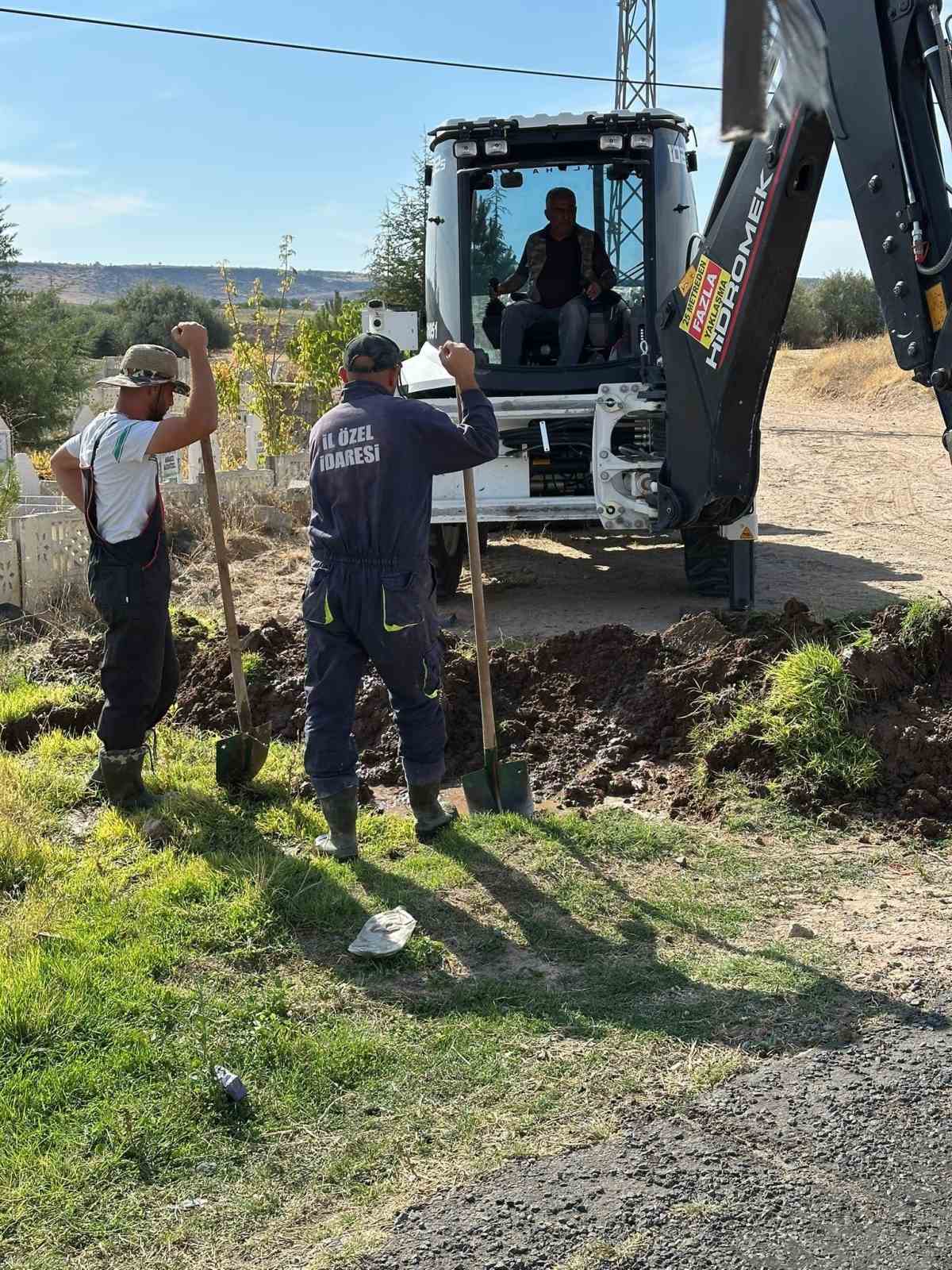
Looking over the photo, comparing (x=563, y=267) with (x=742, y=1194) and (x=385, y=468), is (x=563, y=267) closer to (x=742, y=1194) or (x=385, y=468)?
(x=385, y=468)

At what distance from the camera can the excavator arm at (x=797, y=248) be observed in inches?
200

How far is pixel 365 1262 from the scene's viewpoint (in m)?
2.93

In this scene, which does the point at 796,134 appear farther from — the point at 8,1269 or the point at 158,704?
the point at 8,1269

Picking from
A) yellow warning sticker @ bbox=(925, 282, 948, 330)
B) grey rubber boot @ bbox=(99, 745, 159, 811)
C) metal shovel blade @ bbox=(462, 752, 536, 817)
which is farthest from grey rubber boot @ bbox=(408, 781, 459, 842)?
yellow warning sticker @ bbox=(925, 282, 948, 330)

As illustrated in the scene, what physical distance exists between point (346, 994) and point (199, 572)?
677 cm

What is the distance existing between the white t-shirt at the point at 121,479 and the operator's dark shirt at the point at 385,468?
857 millimetres

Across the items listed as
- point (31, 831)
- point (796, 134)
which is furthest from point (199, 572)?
point (796, 134)

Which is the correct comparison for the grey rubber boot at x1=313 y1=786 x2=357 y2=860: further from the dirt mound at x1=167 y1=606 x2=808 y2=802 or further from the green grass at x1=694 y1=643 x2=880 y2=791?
the green grass at x1=694 y1=643 x2=880 y2=791

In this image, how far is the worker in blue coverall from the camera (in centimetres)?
513

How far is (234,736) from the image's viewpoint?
19.7ft

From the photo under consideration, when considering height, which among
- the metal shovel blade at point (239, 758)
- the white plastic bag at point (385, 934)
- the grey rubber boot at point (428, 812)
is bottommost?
the white plastic bag at point (385, 934)

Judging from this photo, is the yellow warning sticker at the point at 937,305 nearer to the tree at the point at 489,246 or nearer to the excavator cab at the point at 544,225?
the excavator cab at the point at 544,225

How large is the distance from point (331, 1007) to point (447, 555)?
19.5ft

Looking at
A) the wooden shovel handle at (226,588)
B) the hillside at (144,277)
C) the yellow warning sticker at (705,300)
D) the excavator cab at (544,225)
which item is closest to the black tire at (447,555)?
the excavator cab at (544,225)
